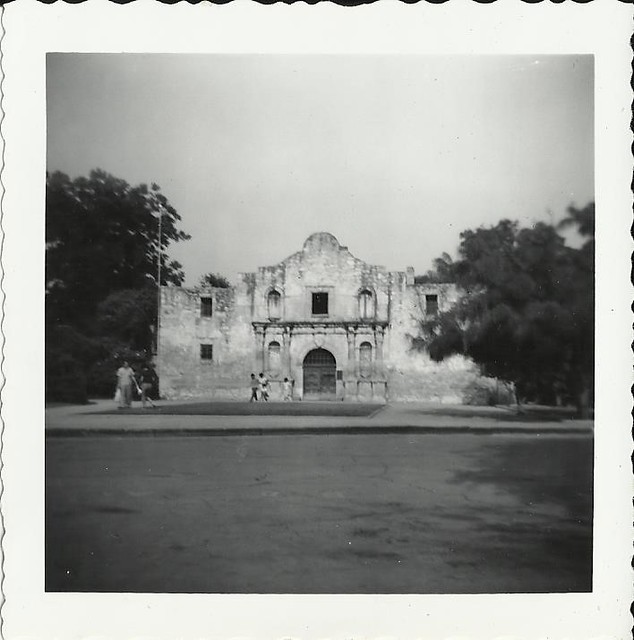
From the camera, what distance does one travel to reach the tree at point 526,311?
593cm

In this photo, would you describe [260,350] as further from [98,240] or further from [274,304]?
[98,240]

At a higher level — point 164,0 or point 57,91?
point 164,0

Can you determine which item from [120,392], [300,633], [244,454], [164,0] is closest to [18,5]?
[164,0]

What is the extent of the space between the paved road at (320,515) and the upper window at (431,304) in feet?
3.92

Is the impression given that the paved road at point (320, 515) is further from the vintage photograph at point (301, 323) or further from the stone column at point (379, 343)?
the stone column at point (379, 343)

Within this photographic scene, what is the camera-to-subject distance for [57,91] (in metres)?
5.86

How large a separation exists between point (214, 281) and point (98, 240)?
45.8 inches

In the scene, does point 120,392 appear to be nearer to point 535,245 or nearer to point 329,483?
point 329,483

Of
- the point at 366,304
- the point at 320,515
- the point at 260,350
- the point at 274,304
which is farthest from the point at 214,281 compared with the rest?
the point at 320,515

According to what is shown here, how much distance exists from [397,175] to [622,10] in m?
2.36

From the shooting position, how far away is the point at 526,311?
20.2 ft

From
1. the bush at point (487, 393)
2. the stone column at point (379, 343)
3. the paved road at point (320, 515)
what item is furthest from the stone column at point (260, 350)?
the bush at point (487, 393)

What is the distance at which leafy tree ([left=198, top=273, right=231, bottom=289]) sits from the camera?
20.8ft

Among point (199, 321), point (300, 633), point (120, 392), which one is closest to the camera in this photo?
point (300, 633)
